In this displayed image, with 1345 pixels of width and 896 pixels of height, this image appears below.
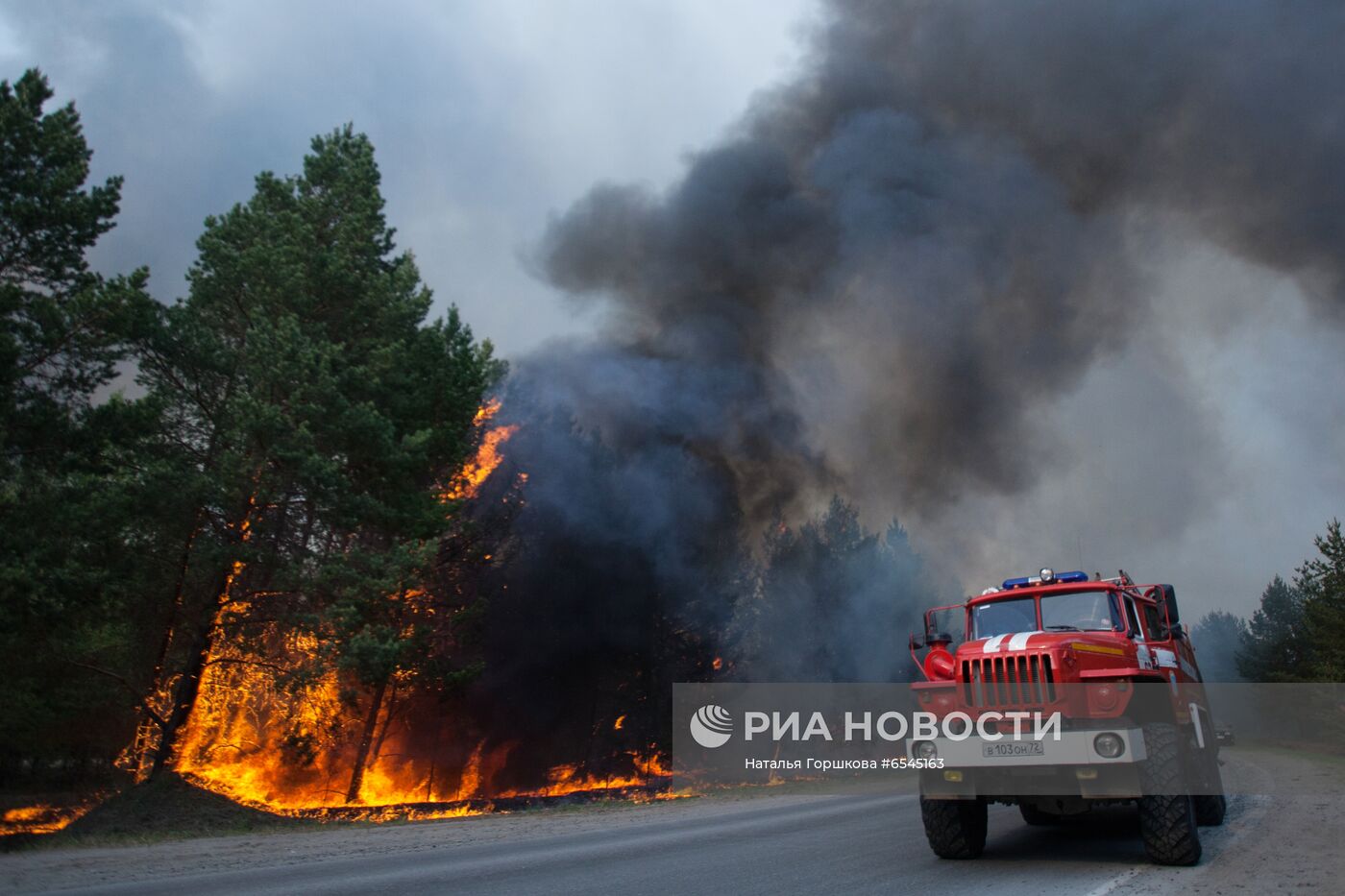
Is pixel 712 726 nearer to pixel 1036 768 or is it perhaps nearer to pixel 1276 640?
pixel 1036 768

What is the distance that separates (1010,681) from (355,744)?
79.0ft

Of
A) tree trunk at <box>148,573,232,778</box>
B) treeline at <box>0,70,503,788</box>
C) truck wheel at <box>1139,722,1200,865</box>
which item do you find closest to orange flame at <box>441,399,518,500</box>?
treeline at <box>0,70,503,788</box>

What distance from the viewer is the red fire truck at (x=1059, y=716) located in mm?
7395

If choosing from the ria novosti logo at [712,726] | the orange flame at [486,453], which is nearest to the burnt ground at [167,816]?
the orange flame at [486,453]

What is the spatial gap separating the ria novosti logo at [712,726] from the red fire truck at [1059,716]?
27633 mm

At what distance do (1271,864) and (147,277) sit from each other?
16.6 metres

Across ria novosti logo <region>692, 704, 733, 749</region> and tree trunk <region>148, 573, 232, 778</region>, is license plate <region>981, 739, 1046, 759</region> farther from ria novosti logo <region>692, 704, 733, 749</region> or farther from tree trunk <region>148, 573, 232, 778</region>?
ria novosti logo <region>692, 704, 733, 749</region>

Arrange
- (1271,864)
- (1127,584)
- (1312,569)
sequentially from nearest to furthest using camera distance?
(1271,864) < (1127,584) < (1312,569)

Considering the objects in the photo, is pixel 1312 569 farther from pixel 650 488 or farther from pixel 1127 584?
pixel 1127 584

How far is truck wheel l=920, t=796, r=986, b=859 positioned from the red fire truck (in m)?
0.01

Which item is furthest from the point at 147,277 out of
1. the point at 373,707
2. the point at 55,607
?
the point at 373,707

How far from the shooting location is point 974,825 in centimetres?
833

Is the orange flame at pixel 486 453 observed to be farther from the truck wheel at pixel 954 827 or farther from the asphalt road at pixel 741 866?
the truck wheel at pixel 954 827

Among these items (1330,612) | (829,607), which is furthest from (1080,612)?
(1330,612)
